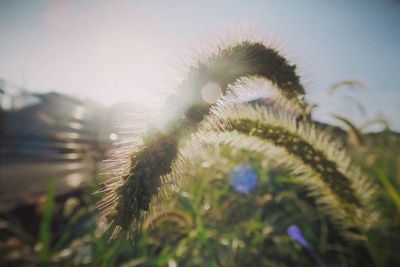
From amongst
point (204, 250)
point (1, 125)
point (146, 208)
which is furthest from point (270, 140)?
A: point (1, 125)

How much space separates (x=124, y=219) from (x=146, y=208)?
0.21 ft

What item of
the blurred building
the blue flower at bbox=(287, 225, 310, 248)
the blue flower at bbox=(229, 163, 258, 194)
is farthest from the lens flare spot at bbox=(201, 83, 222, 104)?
the blurred building

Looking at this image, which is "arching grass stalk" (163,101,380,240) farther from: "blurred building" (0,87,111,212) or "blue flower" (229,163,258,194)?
"blurred building" (0,87,111,212)

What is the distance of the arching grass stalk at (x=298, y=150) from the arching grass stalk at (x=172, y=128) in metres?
0.09

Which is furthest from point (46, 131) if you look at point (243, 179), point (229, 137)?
point (229, 137)

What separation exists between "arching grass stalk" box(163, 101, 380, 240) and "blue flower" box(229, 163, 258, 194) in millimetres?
1425

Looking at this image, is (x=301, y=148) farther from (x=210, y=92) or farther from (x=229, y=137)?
(x=210, y=92)

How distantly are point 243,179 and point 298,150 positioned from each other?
5.18 feet

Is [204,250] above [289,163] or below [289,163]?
below

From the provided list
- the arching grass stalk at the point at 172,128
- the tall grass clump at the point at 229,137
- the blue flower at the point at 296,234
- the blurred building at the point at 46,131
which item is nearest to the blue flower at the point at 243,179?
the blue flower at the point at 296,234

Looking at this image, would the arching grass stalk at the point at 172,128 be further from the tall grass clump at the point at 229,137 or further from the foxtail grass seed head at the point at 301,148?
the foxtail grass seed head at the point at 301,148

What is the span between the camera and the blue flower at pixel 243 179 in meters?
2.59

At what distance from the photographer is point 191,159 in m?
1.10

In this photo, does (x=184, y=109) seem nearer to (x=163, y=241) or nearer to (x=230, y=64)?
(x=230, y=64)
